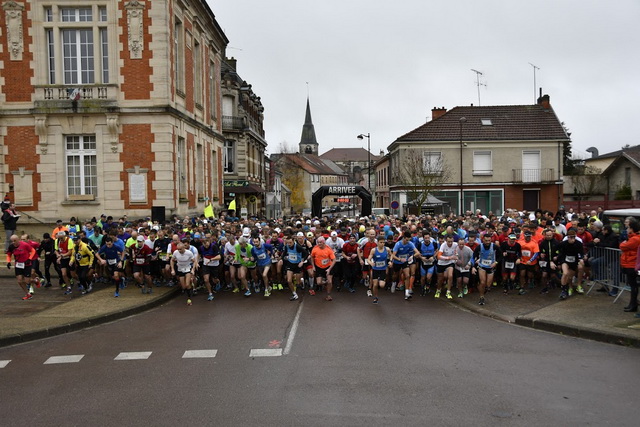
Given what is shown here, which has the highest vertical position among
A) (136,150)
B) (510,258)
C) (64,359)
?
(136,150)

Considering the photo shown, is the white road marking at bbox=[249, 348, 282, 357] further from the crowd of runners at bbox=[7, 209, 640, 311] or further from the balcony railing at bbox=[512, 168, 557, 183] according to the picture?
the balcony railing at bbox=[512, 168, 557, 183]

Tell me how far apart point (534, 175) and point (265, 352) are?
39274mm

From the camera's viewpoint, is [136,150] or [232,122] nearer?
[136,150]

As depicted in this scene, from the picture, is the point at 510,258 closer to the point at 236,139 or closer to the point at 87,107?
the point at 87,107

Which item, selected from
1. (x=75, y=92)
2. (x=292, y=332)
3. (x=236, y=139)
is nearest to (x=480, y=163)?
(x=236, y=139)

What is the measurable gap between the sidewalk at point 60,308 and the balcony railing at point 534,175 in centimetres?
3469

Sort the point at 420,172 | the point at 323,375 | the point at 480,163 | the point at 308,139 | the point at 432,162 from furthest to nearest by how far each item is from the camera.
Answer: the point at 308,139, the point at 480,163, the point at 432,162, the point at 420,172, the point at 323,375

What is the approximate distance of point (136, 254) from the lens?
1384cm

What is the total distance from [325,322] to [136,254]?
575 cm

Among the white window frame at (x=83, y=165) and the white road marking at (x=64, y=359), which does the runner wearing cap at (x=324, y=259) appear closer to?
the white road marking at (x=64, y=359)

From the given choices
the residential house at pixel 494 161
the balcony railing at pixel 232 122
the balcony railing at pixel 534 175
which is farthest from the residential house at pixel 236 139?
the balcony railing at pixel 534 175

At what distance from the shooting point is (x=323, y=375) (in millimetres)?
7199

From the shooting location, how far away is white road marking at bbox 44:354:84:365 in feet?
27.1

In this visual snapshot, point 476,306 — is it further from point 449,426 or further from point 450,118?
point 450,118
